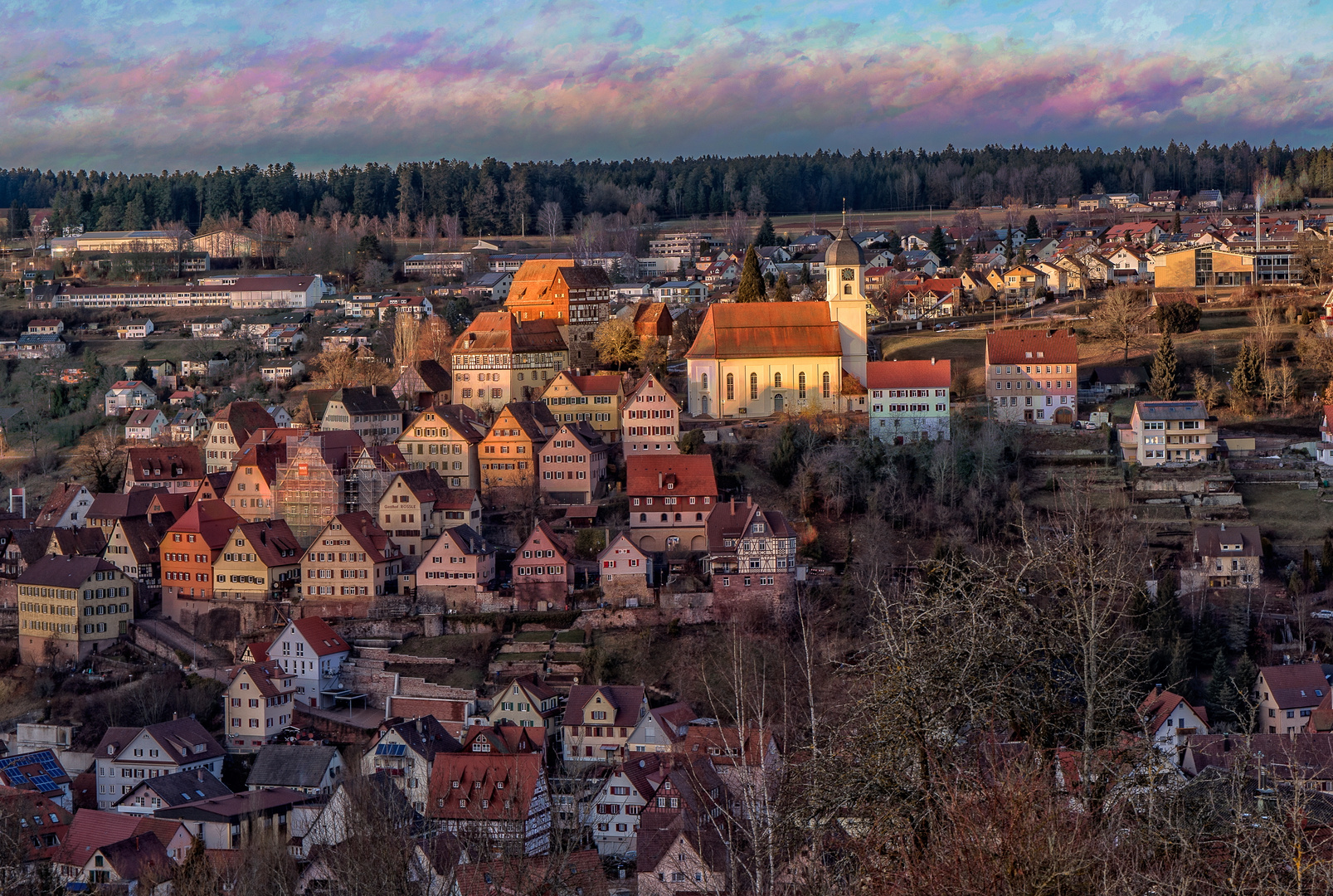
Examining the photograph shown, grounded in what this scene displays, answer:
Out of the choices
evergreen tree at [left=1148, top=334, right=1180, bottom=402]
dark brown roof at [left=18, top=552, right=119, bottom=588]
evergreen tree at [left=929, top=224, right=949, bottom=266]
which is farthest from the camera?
evergreen tree at [left=929, top=224, right=949, bottom=266]

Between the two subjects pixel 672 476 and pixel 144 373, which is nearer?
→ pixel 672 476

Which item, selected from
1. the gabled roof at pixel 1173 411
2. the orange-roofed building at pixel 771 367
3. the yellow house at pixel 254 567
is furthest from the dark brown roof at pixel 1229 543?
the yellow house at pixel 254 567

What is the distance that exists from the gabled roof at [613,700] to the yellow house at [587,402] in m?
16.5

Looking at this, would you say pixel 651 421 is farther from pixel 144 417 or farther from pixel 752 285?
pixel 144 417

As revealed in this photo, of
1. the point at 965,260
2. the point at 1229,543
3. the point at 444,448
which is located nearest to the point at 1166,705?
the point at 1229,543

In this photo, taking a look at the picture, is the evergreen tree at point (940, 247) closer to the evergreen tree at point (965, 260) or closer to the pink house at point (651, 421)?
the evergreen tree at point (965, 260)

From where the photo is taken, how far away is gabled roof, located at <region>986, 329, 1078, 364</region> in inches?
2254

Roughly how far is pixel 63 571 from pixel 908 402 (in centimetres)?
2806

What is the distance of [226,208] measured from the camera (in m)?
124

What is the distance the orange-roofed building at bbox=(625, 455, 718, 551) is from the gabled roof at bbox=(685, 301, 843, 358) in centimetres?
1049

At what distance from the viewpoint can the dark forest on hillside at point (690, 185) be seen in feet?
407

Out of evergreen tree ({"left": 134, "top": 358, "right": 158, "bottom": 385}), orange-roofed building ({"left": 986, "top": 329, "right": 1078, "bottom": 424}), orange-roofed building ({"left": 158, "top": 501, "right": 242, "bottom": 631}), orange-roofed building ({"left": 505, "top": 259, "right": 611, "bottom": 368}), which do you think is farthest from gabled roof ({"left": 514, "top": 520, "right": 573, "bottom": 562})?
evergreen tree ({"left": 134, "top": 358, "right": 158, "bottom": 385})

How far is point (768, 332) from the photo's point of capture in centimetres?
5928

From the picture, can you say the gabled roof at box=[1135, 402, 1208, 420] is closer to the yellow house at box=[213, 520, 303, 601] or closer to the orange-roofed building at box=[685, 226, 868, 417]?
the orange-roofed building at box=[685, 226, 868, 417]
